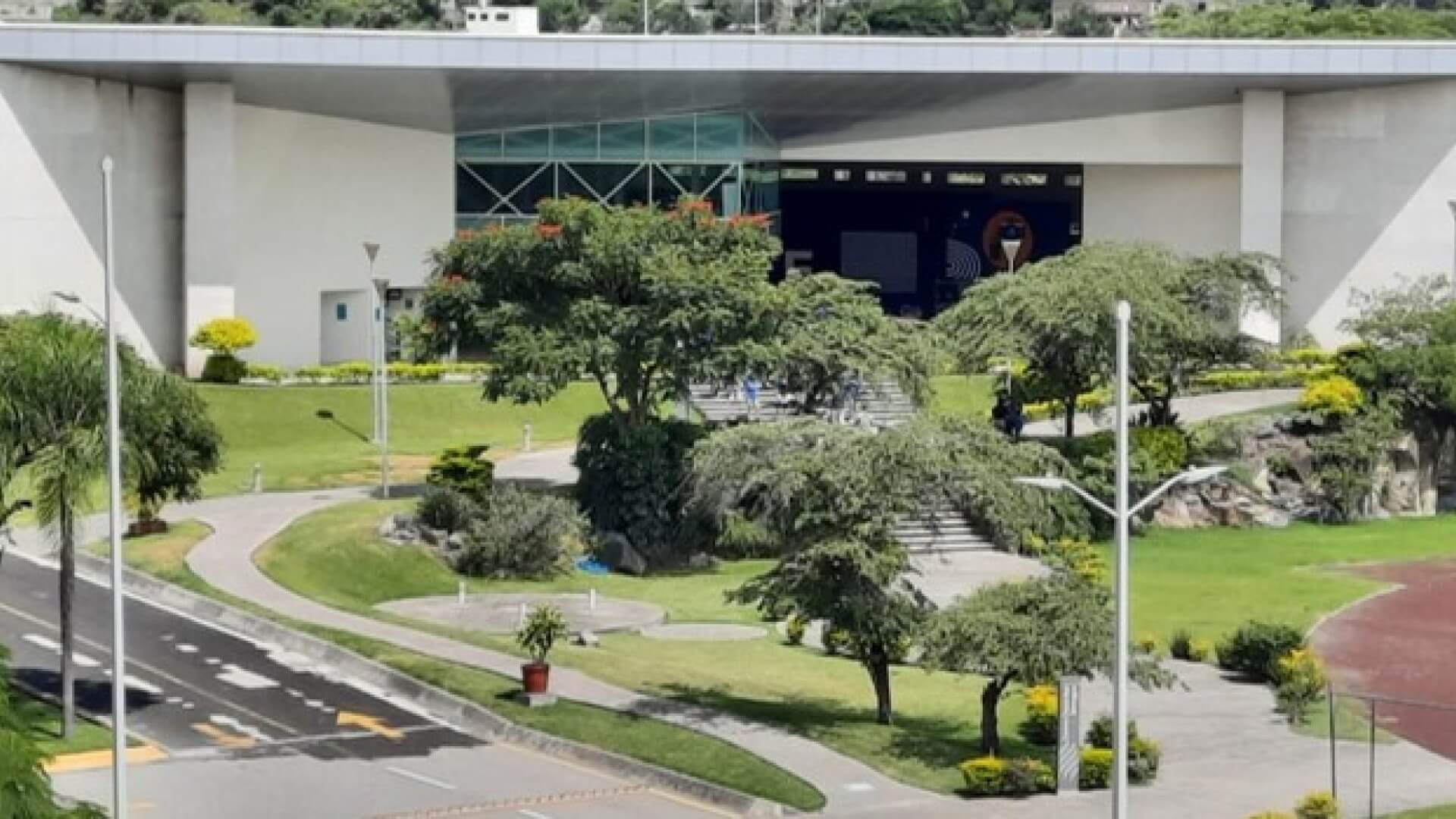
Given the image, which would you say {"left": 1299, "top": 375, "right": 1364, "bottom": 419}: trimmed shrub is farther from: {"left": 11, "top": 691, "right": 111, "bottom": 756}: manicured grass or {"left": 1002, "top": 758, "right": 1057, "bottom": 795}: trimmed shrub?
{"left": 11, "top": 691, "right": 111, "bottom": 756}: manicured grass

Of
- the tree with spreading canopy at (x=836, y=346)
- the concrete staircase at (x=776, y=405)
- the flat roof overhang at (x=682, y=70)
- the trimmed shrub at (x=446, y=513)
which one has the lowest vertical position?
the trimmed shrub at (x=446, y=513)

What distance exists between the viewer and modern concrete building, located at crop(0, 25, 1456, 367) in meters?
80.2

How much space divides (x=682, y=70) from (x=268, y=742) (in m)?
41.0

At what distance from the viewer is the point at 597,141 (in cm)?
9144

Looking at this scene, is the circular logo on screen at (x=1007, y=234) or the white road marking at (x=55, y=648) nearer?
the white road marking at (x=55, y=648)

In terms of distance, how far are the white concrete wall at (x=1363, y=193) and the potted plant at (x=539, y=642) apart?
155 feet

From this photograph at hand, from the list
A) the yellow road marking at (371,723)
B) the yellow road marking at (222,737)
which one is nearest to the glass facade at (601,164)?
the yellow road marking at (371,723)

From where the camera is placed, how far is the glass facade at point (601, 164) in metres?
91.2

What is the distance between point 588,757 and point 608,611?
1341cm

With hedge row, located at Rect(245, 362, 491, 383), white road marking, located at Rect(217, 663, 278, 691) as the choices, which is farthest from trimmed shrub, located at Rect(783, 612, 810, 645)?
hedge row, located at Rect(245, 362, 491, 383)

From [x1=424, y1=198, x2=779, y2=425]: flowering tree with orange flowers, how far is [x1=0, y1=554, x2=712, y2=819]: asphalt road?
13.3 m

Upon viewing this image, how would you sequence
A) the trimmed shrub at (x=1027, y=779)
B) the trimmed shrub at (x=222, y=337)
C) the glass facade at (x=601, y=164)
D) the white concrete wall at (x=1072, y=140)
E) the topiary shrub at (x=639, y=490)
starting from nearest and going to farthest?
1. the trimmed shrub at (x=1027, y=779)
2. the topiary shrub at (x=639, y=490)
3. the trimmed shrub at (x=222, y=337)
4. the glass facade at (x=601, y=164)
5. the white concrete wall at (x=1072, y=140)

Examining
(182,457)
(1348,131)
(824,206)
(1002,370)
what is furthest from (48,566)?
(824,206)

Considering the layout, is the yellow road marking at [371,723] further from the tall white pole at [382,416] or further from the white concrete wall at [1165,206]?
the white concrete wall at [1165,206]
